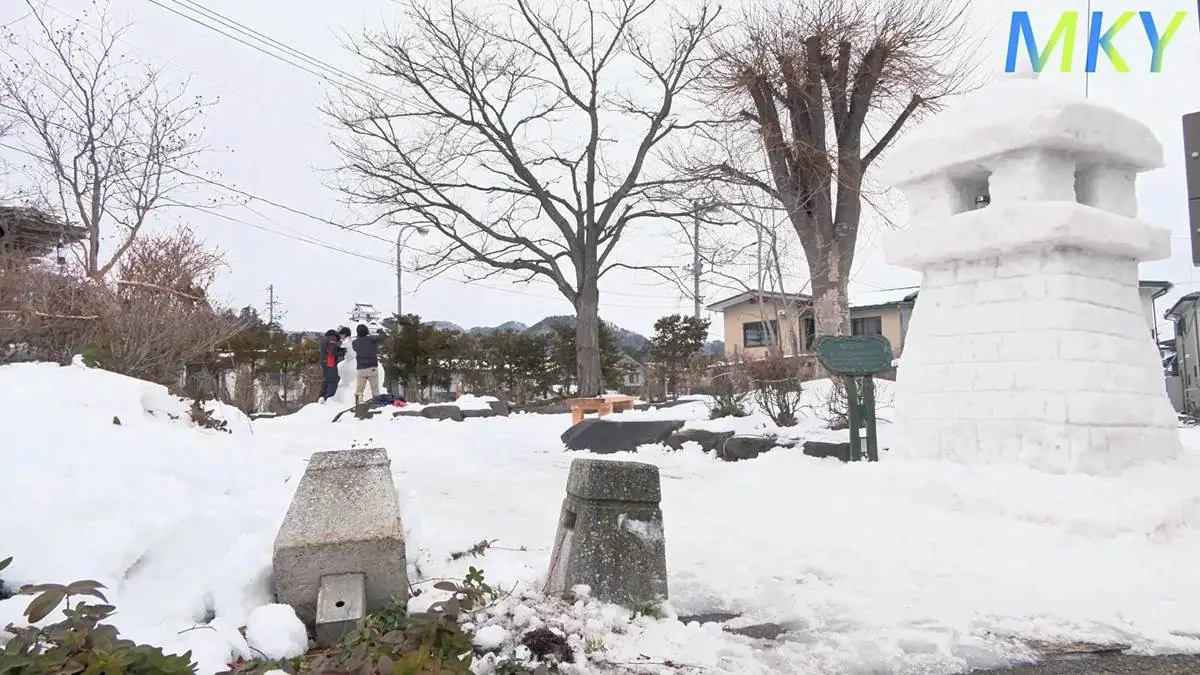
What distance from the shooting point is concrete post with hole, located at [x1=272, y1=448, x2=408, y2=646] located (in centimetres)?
242

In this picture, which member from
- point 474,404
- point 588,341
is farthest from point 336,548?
point 588,341

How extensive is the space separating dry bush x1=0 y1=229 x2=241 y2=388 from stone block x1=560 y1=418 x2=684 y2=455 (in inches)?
171

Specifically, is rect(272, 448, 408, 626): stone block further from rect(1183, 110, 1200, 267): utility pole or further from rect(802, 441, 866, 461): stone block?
rect(802, 441, 866, 461): stone block

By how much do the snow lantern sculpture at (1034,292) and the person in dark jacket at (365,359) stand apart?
1024cm

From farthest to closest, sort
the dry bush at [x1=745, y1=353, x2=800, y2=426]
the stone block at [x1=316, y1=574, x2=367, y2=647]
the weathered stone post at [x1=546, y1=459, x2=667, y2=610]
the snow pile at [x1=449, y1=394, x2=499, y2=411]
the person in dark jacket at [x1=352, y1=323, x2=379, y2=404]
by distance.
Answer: the person in dark jacket at [x1=352, y1=323, x2=379, y2=404], the snow pile at [x1=449, y1=394, x2=499, y2=411], the dry bush at [x1=745, y1=353, x2=800, y2=426], the weathered stone post at [x1=546, y1=459, x2=667, y2=610], the stone block at [x1=316, y1=574, x2=367, y2=647]

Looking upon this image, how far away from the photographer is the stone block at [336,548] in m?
2.53

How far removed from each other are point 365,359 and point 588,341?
5695 mm

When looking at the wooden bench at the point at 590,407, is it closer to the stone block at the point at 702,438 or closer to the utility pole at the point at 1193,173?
the stone block at the point at 702,438

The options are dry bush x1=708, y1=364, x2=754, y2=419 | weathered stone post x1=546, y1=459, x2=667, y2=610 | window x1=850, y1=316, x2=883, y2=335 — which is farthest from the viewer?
window x1=850, y1=316, x2=883, y2=335

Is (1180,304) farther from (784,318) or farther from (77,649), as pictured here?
(77,649)

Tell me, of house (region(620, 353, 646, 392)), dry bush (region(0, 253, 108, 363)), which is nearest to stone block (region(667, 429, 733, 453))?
dry bush (region(0, 253, 108, 363))

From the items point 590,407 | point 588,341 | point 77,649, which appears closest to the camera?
point 77,649

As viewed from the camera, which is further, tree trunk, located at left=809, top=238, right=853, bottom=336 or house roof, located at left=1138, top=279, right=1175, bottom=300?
house roof, located at left=1138, top=279, right=1175, bottom=300

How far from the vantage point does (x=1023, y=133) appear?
175 inches
